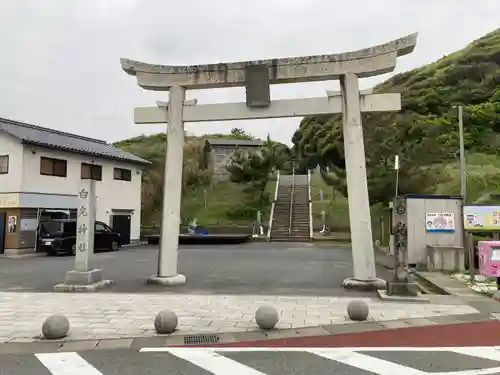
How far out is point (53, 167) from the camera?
22938mm

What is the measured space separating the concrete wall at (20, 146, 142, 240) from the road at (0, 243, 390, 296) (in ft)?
14.3

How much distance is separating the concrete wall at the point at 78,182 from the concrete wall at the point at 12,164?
0.71 ft

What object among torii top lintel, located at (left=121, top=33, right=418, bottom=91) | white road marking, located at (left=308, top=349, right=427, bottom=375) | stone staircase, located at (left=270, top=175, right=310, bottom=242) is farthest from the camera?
stone staircase, located at (left=270, top=175, right=310, bottom=242)

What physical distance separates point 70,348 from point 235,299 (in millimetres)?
4202

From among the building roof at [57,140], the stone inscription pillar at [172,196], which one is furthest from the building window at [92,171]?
the stone inscription pillar at [172,196]

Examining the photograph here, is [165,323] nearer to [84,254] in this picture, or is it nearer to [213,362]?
[213,362]

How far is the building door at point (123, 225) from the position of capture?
27427 millimetres

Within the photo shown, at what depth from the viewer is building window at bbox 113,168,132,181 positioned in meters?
27.6

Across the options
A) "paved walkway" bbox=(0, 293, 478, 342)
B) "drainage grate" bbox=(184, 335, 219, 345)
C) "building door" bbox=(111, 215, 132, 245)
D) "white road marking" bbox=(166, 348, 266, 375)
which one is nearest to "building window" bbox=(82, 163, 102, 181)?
"building door" bbox=(111, 215, 132, 245)

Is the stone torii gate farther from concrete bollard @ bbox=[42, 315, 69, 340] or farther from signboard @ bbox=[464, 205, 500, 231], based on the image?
concrete bollard @ bbox=[42, 315, 69, 340]

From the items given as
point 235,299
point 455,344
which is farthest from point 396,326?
point 235,299

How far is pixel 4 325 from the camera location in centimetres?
732

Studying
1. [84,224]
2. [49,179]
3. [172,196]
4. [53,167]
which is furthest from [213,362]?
[53,167]

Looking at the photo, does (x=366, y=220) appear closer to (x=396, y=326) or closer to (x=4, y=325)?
(x=396, y=326)
